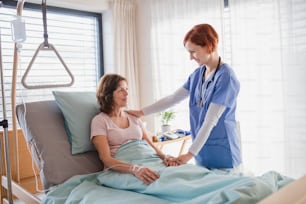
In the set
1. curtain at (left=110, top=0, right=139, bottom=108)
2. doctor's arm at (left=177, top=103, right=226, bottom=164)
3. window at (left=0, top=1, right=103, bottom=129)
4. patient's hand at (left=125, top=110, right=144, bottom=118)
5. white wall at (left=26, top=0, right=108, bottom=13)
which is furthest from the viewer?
curtain at (left=110, top=0, right=139, bottom=108)

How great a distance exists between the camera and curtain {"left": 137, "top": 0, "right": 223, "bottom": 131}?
2.80 meters

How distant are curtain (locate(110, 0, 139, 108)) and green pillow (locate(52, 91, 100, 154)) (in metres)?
1.38

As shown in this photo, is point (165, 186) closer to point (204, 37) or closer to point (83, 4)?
point (204, 37)

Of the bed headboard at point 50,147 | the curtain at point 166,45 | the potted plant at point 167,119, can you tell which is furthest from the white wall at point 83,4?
the bed headboard at point 50,147

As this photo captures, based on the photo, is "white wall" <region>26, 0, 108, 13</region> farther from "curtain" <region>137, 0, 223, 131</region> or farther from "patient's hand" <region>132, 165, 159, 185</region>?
"patient's hand" <region>132, 165, 159, 185</region>

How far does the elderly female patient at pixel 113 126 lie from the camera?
1.53m

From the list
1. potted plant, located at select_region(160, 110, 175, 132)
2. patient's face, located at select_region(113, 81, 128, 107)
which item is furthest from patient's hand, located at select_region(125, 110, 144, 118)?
potted plant, located at select_region(160, 110, 175, 132)

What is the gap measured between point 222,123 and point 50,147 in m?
0.93

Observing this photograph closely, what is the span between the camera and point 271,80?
7.68ft

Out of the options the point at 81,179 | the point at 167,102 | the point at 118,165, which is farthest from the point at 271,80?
the point at 81,179

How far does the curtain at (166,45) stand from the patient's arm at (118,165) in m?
1.43

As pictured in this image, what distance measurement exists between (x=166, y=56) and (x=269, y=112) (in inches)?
46.1

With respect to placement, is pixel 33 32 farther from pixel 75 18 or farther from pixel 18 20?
pixel 18 20

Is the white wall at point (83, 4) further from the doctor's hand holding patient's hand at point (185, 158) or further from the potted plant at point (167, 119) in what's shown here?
the doctor's hand holding patient's hand at point (185, 158)
